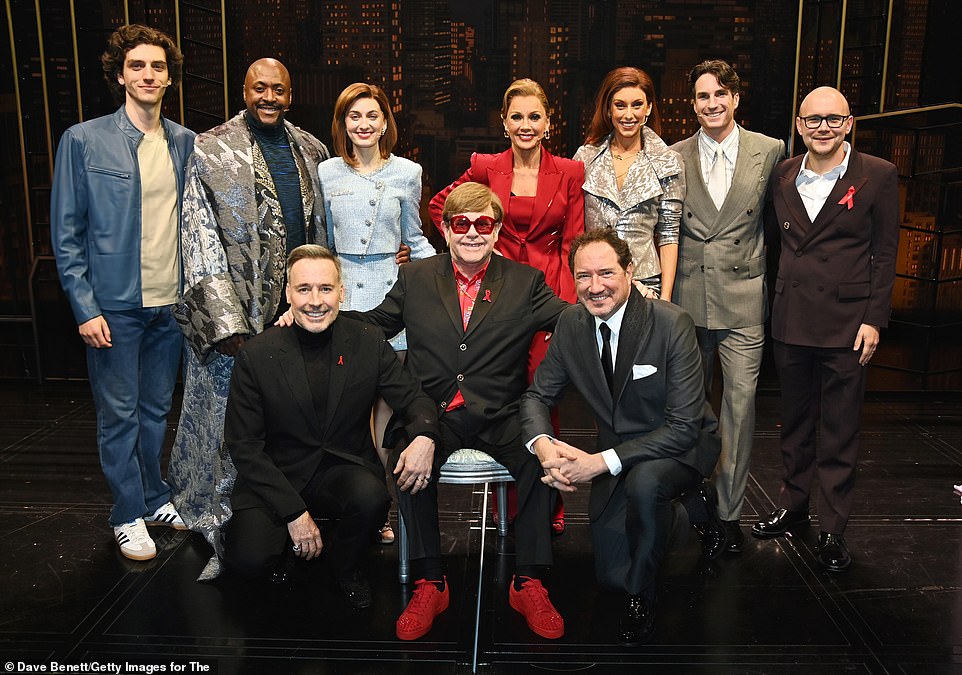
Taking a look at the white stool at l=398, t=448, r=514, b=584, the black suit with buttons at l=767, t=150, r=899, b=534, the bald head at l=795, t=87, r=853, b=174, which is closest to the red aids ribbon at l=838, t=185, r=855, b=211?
the black suit with buttons at l=767, t=150, r=899, b=534

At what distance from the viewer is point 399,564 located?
3.34m

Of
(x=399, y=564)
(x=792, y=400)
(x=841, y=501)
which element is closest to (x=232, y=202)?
(x=399, y=564)

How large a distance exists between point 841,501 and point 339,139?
2302mm

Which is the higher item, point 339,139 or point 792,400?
point 339,139

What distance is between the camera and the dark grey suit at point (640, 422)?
9.84 ft

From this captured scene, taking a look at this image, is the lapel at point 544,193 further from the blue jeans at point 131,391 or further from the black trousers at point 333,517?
the blue jeans at point 131,391

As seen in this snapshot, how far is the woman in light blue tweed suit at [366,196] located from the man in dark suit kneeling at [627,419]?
2.55ft

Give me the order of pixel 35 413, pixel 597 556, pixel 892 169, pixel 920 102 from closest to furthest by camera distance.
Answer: pixel 597 556 → pixel 892 169 → pixel 35 413 → pixel 920 102

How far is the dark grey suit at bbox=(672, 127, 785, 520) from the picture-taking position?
3.54 m

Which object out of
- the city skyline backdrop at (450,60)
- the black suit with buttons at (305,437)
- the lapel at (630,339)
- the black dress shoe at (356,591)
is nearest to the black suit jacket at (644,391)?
the lapel at (630,339)

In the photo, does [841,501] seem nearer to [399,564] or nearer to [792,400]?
[792,400]

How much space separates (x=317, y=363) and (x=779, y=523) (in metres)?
1.90

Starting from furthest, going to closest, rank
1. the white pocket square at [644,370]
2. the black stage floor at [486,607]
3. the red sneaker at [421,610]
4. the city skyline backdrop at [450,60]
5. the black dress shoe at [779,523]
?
the city skyline backdrop at [450,60], the black dress shoe at [779,523], the white pocket square at [644,370], the red sneaker at [421,610], the black stage floor at [486,607]

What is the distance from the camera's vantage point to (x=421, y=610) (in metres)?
3.02
